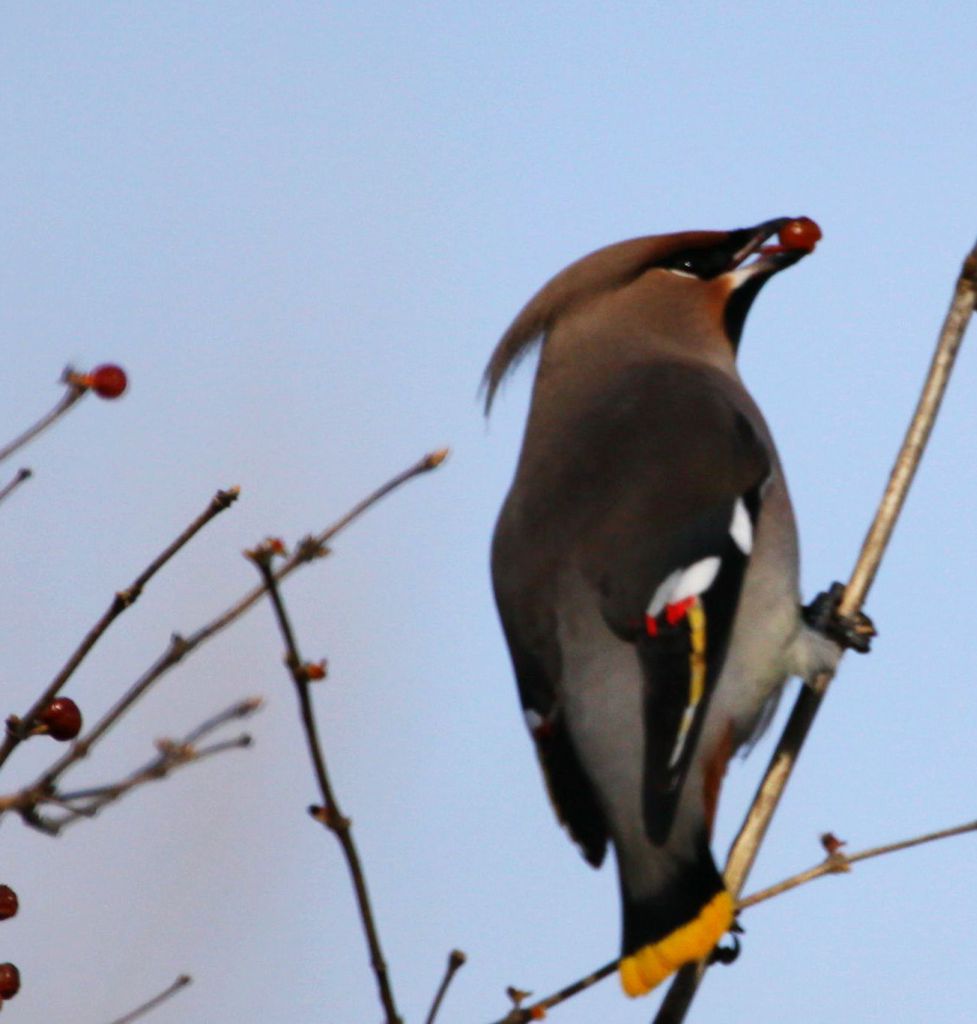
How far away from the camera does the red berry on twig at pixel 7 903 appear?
2287 mm

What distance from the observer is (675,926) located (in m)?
2.71

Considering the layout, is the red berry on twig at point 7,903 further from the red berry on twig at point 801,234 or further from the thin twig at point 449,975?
the red berry on twig at point 801,234

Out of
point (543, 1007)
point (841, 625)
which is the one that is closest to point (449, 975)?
point (543, 1007)

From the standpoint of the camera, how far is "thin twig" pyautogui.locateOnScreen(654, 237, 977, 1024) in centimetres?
262

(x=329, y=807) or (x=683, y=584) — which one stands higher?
(x=683, y=584)

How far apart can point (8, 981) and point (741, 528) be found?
1469mm

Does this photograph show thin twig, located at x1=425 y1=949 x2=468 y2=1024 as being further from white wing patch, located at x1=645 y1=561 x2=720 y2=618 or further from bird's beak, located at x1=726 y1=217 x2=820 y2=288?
bird's beak, located at x1=726 y1=217 x2=820 y2=288

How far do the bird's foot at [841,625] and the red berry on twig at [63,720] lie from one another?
53.6 inches

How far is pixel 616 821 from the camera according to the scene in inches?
114

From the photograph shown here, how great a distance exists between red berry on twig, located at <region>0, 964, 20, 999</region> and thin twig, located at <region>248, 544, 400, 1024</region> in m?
0.54

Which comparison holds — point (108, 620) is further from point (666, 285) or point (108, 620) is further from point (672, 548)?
point (666, 285)

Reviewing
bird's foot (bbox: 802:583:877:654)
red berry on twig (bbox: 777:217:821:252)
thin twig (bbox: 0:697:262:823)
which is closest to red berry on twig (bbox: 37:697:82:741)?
thin twig (bbox: 0:697:262:823)

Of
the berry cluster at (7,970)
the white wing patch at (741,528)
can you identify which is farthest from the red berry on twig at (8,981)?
the white wing patch at (741,528)

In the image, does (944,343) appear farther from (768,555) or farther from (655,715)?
(655,715)
